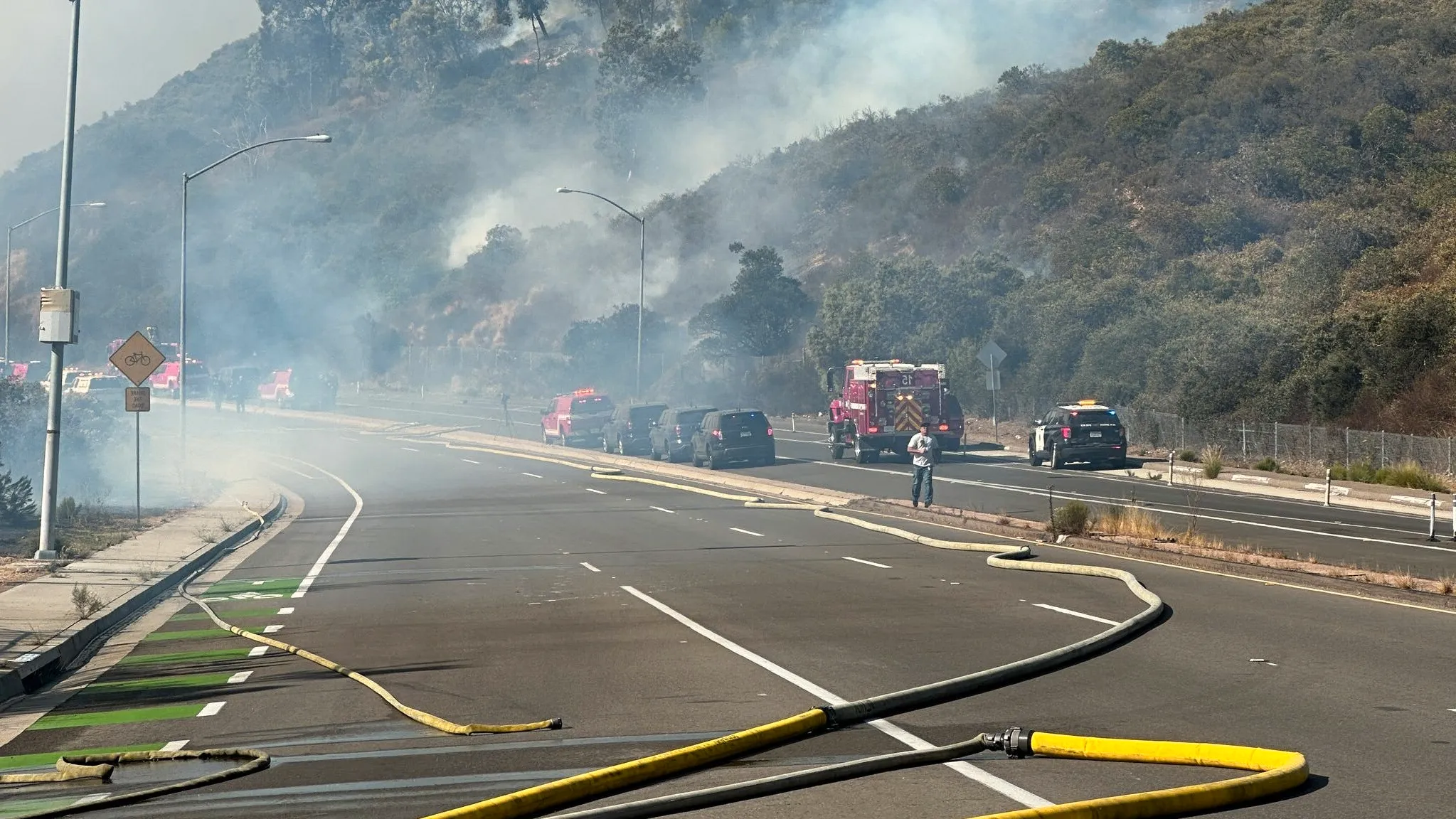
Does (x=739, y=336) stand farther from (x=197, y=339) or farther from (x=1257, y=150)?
(x=197, y=339)

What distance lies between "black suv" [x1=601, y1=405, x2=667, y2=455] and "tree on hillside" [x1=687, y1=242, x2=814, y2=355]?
30680mm

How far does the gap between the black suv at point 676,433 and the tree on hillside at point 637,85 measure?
9945cm

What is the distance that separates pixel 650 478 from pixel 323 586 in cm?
2357

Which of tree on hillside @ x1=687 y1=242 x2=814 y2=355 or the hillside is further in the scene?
tree on hillside @ x1=687 y1=242 x2=814 y2=355

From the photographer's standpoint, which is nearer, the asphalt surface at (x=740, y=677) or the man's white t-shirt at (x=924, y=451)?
the asphalt surface at (x=740, y=677)

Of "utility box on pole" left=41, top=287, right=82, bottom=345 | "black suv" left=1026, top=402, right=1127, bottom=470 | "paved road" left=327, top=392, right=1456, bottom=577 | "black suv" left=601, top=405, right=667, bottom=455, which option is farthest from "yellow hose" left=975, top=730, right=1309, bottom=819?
"black suv" left=601, top=405, right=667, bottom=455

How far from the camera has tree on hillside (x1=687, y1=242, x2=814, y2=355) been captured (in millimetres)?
85188

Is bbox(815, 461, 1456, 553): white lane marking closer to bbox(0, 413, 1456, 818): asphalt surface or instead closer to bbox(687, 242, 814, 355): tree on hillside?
bbox(0, 413, 1456, 818): asphalt surface

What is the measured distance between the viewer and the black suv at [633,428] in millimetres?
53250

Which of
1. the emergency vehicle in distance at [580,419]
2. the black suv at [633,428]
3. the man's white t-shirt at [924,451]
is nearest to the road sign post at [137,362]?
the man's white t-shirt at [924,451]

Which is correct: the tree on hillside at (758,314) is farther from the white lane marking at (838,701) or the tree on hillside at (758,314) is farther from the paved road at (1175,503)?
the white lane marking at (838,701)

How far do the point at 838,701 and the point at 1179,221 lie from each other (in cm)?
6967

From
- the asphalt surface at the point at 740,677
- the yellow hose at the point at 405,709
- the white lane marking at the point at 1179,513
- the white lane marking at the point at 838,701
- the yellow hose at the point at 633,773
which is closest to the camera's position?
the yellow hose at the point at 633,773

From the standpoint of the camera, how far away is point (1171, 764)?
362 inches
